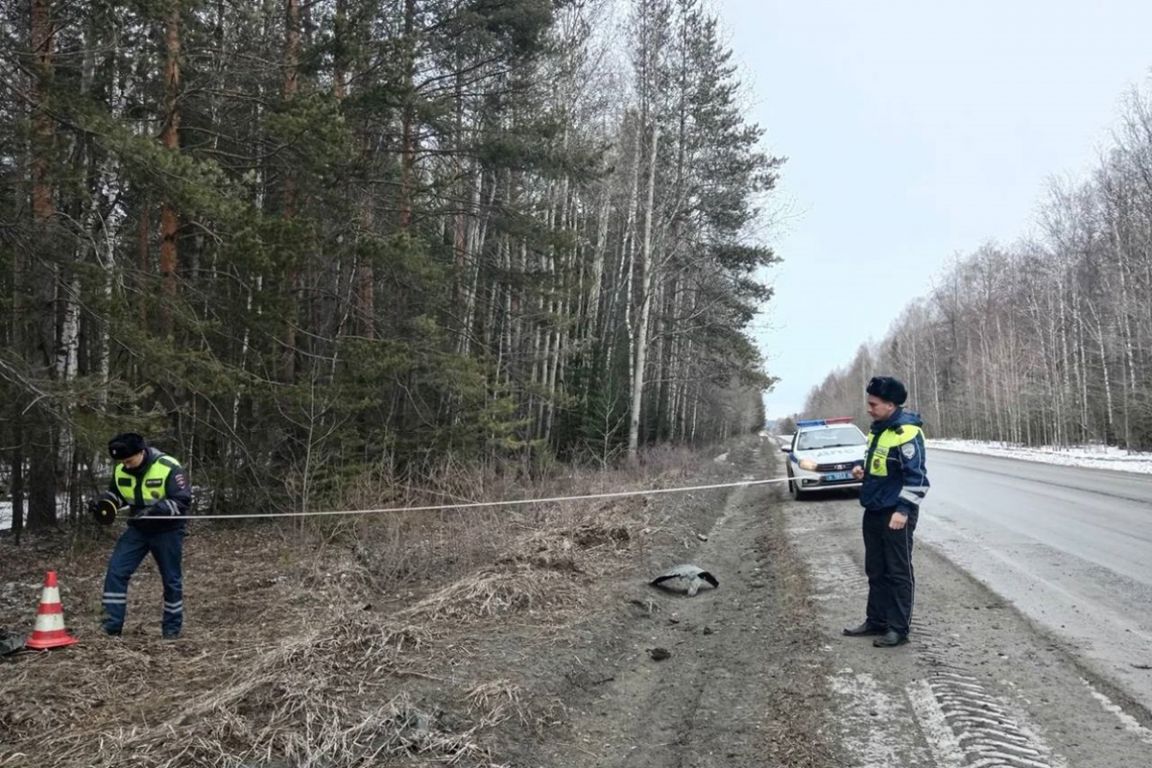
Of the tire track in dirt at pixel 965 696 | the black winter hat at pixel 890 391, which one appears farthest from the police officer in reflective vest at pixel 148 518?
the black winter hat at pixel 890 391

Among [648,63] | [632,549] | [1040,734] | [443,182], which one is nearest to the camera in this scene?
[1040,734]

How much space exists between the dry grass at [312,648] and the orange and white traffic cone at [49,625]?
0.12 metres

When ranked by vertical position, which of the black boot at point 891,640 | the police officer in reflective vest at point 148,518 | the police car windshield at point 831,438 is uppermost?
the police car windshield at point 831,438

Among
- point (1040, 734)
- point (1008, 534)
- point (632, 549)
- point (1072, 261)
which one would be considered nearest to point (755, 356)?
point (1008, 534)

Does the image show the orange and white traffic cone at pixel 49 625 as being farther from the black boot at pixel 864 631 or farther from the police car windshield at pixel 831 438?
the police car windshield at pixel 831 438

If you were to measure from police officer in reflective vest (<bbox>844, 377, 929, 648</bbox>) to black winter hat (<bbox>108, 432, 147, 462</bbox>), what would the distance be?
5740 millimetres

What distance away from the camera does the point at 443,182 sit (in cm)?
1439

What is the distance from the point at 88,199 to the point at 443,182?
21.2 feet

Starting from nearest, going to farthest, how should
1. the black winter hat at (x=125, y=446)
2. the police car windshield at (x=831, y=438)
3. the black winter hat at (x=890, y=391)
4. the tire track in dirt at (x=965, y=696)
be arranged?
the tire track in dirt at (x=965, y=696)
the black winter hat at (x=890, y=391)
the black winter hat at (x=125, y=446)
the police car windshield at (x=831, y=438)

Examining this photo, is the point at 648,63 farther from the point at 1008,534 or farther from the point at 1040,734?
the point at 1040,734

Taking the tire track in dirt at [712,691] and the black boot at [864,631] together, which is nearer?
the tire track in dirt at [712,691]

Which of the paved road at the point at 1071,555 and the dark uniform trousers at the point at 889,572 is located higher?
the dark uniform trousers at the point at 889,572

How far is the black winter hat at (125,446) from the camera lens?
5.97 metres

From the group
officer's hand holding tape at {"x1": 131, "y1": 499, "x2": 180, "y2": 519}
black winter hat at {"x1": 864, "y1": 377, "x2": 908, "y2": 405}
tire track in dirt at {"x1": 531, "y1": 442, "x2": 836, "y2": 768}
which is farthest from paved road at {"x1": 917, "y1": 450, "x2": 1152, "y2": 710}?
officer's hand holding tape at {"x1": 131, "y1": 499, "x2": 180, "y2": 519}
